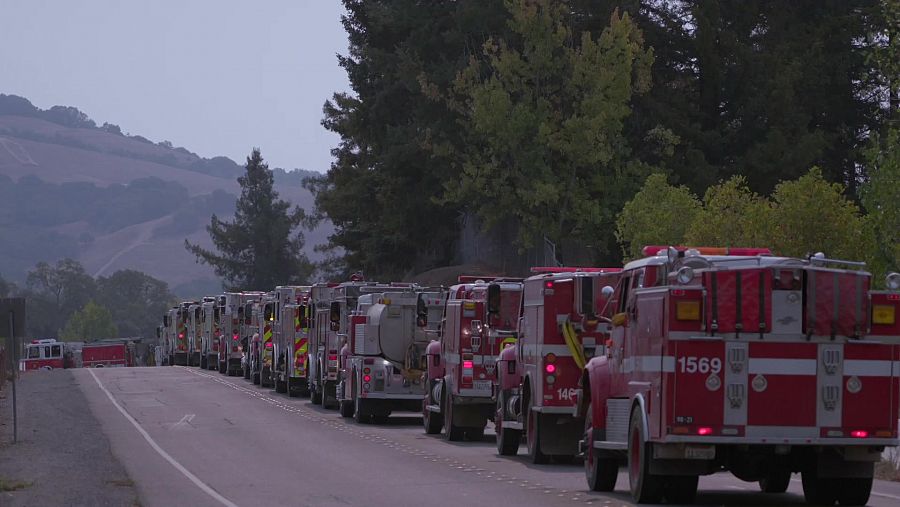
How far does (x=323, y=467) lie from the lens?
79.8 ft

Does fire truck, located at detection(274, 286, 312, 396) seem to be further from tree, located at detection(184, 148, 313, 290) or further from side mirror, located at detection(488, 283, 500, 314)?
tree, located at detection(184, 148, 313, 290)

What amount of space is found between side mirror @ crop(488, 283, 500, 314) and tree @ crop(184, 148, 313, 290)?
120 metres

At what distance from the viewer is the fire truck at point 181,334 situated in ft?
284

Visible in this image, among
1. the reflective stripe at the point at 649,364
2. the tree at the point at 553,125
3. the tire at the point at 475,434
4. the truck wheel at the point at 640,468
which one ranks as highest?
the tree at the point at 553,125

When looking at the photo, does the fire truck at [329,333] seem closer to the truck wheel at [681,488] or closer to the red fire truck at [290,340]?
the red fire truck at [290,340]

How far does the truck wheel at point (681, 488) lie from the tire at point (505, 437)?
9.01 metres

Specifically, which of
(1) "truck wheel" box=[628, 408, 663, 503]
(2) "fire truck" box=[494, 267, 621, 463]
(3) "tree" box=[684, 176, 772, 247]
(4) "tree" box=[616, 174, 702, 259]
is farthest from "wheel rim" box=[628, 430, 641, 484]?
(4) "tree" box=[616, 174, 702, 259]

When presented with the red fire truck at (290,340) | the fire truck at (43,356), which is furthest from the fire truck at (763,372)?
the fire truck at (43,356)

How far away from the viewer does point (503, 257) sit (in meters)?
69.3

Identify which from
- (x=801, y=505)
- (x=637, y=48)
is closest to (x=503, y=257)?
(x=637, y=48)

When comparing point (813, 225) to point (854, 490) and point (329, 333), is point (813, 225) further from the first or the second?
point (854, 490)

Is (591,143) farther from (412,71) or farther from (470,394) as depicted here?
(470,394)

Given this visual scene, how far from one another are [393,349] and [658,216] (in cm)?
1891

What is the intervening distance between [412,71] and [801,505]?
49.8m
